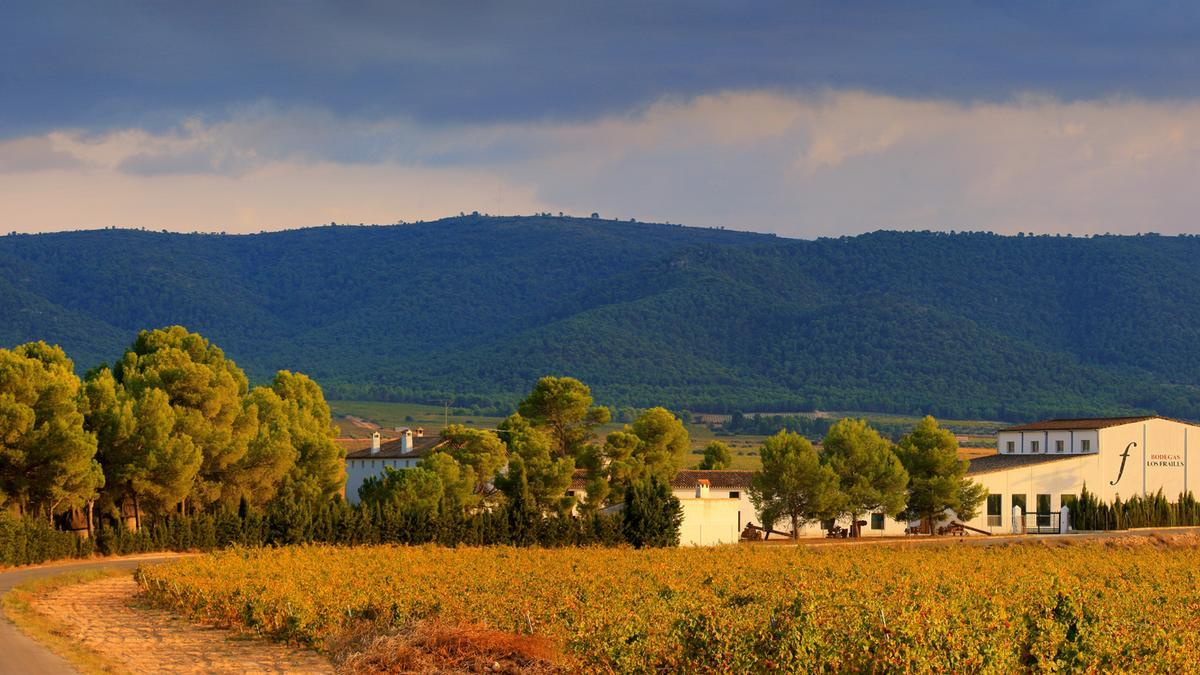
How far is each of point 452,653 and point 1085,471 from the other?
63.4 metres

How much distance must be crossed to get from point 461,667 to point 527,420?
173 feet

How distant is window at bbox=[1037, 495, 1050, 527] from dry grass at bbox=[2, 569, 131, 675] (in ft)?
182

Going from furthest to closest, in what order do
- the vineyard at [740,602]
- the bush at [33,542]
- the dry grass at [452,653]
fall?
the bush at [33,542] → the dry grass at [452,653] → the vineyard at [740,602]

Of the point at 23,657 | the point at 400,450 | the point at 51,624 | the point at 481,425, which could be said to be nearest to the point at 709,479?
the point at 400,450

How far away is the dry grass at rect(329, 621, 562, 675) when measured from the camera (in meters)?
29.1

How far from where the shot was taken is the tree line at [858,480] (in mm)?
76500

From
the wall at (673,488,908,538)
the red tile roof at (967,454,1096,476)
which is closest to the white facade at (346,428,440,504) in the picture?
the wall at (673,488,908,538)

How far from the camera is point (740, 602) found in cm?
3353

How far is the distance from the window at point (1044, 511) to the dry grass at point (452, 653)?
2372 inches

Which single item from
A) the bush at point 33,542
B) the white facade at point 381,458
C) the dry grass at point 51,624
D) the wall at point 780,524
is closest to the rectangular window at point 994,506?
the wall at point 780,524

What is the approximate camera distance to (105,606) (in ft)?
134

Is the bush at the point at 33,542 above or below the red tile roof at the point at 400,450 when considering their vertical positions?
below

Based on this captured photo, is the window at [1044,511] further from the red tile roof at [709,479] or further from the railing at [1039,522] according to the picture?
the red tile roof at [709,479]

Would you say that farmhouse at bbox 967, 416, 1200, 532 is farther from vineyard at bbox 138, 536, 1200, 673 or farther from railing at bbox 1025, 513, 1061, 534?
vineyard at bbox 138, 536, 1200, 673
